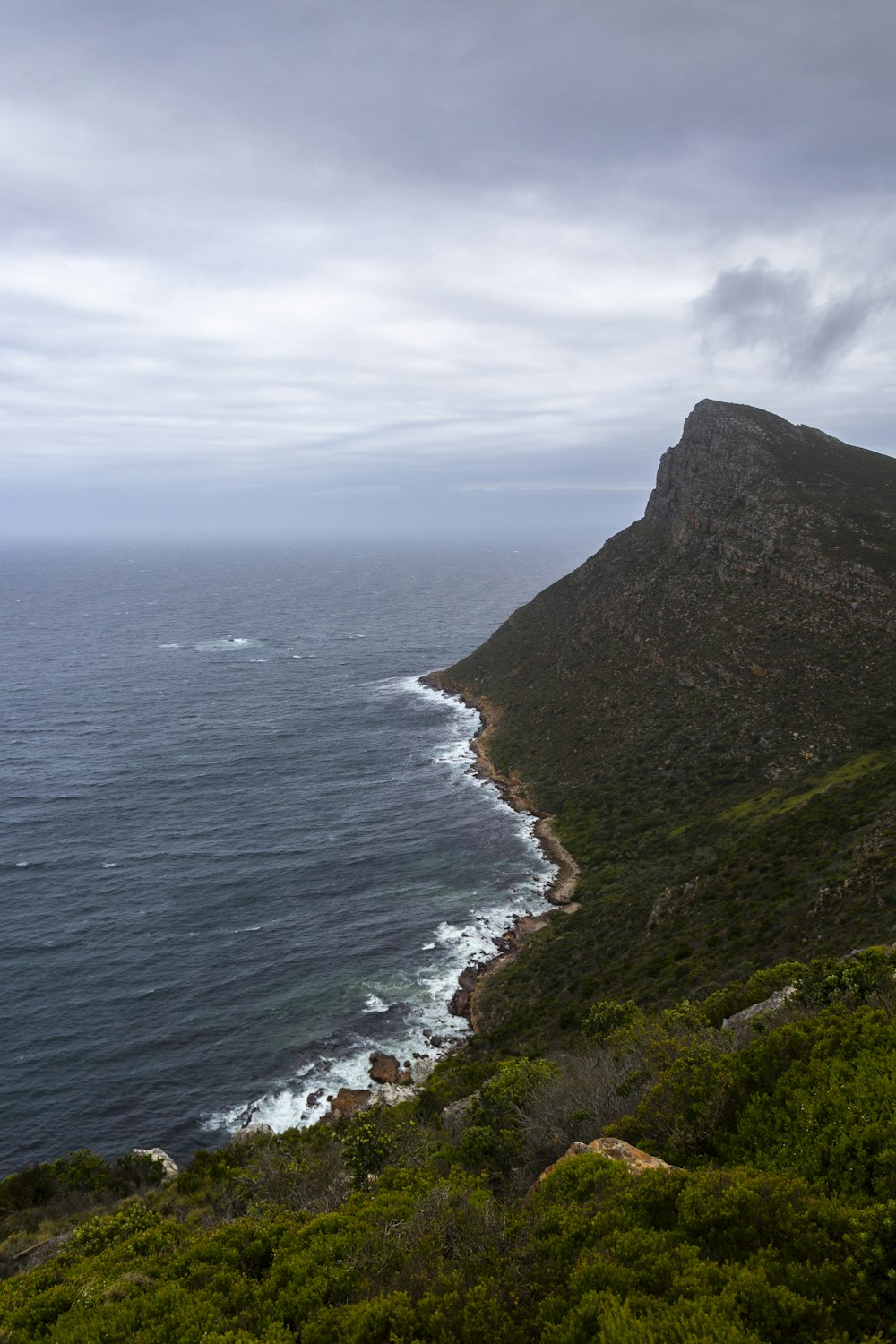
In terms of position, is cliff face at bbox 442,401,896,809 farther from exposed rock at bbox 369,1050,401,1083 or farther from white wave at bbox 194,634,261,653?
white wave at bbox 194,634,261,653

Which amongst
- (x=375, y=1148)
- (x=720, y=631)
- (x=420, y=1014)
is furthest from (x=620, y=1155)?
(x=720, y=631)

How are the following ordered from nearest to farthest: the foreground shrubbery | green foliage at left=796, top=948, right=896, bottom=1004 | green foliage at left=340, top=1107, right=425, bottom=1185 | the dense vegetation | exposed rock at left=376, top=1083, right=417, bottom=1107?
the foreground shrubbery, the dense vegetation, green foliage at left=796, top=948, right=896, bottom=1004, green foliage at left=340, top=1107, right=425, bottom=1185, exposed rock at left=376, top=1083, right=417, bottom=1107

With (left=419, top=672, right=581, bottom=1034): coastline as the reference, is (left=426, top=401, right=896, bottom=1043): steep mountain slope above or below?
above

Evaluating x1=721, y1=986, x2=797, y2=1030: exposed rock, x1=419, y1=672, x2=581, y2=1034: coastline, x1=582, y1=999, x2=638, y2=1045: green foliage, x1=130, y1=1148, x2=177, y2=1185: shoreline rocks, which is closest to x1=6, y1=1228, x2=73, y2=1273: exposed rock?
x1=130, y1=1148, x2=177, y2=1185: shoreline rocks

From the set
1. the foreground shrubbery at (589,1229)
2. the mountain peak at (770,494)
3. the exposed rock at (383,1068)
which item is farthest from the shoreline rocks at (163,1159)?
the mountain peak at (770,494)

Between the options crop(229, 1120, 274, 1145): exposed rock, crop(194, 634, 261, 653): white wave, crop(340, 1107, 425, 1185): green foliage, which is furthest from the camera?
crop(194, 634, 261, 653): white wave

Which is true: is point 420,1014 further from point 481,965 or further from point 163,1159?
point 163,1159

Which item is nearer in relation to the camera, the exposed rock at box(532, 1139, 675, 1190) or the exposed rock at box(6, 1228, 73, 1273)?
the exposed rock at box(532, 1139, 675, 1190)
